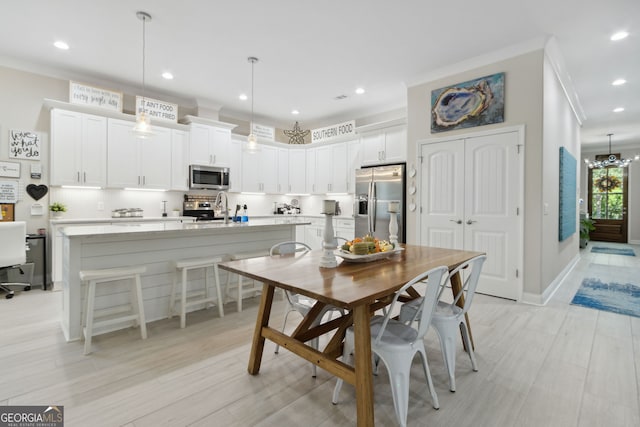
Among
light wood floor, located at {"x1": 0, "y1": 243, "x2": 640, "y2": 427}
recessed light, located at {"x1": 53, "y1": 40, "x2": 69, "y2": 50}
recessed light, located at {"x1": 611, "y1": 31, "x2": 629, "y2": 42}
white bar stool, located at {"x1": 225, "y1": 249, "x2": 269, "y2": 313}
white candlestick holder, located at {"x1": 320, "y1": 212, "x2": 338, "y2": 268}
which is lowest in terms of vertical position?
light wood floor, located at {"x1": 0, "y1": 243, "x2": 640, "y2": 427}

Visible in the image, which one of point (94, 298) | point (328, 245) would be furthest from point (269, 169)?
point (328, 245)

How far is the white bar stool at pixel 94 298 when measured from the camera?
7.79ft

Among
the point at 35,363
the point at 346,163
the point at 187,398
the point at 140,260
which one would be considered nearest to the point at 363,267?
the point at 187,398

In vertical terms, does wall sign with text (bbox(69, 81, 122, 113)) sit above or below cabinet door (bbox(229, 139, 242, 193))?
above

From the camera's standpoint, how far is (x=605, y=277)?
16.1 feet

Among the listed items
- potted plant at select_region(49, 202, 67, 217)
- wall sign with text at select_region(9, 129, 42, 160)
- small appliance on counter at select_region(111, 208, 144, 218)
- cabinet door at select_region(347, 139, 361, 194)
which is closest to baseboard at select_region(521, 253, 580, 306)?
cabinet door at select_region(347, 139, 361, 194)

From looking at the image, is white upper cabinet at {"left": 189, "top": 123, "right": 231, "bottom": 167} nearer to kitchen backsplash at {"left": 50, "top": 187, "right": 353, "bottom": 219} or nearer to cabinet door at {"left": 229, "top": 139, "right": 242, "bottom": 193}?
cabinet door at {"left": 229, "top": 139, "right": 242, "bottom": 193}

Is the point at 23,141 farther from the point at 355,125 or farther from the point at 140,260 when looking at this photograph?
the point at 355,125

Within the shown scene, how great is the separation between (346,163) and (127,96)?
3.87 metres

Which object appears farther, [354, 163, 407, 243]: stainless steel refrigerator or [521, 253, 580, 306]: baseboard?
[354, 163, 407, 243]: stainless steel refrigerator

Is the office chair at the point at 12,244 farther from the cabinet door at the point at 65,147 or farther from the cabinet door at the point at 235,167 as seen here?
the cabinet door at the point at 235,167

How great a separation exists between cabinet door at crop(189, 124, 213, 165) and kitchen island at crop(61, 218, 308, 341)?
237cm

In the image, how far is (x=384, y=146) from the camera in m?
5.36

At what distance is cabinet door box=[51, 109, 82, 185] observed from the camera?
4141mm
